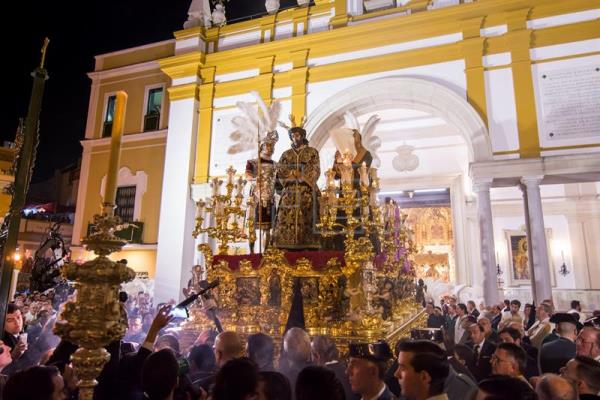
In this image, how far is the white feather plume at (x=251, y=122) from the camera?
41.7ft

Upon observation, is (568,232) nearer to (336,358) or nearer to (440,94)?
(440,94)

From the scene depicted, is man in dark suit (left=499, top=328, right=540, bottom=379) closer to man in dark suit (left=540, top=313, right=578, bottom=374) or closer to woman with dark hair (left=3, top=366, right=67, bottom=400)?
man in dark suit (left=540, top=313, right=578, bottom=374)

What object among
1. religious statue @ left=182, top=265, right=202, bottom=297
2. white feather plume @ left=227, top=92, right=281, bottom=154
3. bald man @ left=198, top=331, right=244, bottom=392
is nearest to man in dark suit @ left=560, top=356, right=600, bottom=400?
bald man @ left=198, top=331, right=244, bottom=392

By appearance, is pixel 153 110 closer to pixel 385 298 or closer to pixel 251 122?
pixel 251 122

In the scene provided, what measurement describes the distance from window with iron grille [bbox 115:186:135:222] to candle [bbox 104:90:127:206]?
1404cm

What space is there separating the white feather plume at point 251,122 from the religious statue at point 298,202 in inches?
258

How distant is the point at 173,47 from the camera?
16547mm

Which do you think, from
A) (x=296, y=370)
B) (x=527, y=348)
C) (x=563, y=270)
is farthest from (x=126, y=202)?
(x=563, y=270)

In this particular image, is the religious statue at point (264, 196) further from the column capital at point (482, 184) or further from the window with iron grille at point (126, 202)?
the window with iron grille at point (126, 202)

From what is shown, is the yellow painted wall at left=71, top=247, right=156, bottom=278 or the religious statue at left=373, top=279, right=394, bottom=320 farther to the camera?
the yellow painted wall at left=71, top=247, right=156, bottom=278

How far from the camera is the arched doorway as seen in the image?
11.5 metres

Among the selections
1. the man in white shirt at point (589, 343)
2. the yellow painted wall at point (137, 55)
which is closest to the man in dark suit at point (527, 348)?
the man in white shirt at point (589, 343)

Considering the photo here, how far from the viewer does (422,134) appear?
16.0 metres

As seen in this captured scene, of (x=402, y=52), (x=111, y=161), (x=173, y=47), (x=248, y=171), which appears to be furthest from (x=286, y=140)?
(x=111, y=161)
